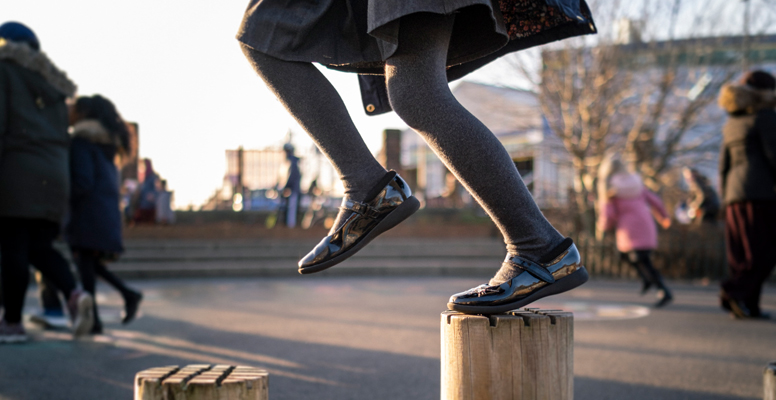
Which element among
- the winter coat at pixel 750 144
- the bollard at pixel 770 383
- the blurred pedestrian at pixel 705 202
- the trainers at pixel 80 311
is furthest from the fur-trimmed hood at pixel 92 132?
the blurred pedestrian at pixel 705 202

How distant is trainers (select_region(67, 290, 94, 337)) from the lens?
15.6 feet

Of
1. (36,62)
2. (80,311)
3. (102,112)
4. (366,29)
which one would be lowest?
(80,311)

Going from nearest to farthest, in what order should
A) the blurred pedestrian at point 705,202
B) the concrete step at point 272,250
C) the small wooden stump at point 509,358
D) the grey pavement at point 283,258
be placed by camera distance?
the small wooden stump at point 509,358
the grey pavement at point 283,258
the blurred pedestrian at point 705,202
the concrete step at point 272,250

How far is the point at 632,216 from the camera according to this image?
7.71 metres

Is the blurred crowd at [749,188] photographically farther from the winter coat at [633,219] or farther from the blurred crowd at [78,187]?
the winter coat at [633,219]

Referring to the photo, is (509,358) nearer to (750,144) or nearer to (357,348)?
(357,348)

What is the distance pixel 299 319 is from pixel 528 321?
4.49 metres

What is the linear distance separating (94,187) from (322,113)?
4027mm

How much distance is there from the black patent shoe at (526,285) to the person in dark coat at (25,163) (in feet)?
12.1

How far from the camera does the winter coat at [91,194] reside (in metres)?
5.13

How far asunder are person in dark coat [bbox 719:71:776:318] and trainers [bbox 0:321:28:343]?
220 inches

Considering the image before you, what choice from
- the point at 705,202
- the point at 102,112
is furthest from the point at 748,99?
the point at 705,202

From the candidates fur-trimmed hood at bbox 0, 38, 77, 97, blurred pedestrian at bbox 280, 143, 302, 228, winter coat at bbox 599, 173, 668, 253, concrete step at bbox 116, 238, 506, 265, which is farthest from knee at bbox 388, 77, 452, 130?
blurred pedestrian at bbox 280, 143, 302, 228

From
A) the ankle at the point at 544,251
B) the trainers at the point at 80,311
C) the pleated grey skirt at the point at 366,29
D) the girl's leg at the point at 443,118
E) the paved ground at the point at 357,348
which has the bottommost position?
the paved ground at the point at 357,348
